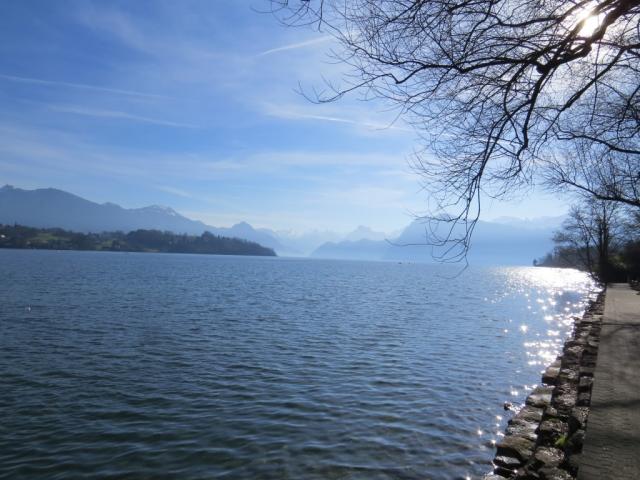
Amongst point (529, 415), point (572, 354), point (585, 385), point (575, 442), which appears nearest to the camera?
point (575, 442)

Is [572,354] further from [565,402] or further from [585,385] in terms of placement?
[585,385]

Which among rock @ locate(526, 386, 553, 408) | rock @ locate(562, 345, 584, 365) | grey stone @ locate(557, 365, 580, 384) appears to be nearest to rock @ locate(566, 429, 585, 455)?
rock @ locate(526, 386, 553, 408)

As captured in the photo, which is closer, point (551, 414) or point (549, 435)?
point (549, 435)

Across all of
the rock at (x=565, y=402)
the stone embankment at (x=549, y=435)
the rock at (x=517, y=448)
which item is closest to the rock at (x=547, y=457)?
the stone embankment at (x=549, y=435)

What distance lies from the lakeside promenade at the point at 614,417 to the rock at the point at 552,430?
1.13 meters

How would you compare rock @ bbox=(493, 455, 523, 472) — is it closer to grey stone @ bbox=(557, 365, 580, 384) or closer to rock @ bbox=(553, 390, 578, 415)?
rock @ bbox=(553, 390, 578, 415)

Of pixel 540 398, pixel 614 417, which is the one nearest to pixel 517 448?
pixel 614 417

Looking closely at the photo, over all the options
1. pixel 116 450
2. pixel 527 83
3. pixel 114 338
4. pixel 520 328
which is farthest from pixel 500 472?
pixel 520 328

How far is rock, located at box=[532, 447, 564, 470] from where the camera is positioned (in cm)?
730

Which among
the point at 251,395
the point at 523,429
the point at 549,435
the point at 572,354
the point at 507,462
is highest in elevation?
the point at 572,354

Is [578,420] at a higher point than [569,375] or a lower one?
higher

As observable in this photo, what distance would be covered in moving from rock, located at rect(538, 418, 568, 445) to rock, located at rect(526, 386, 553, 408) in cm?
246

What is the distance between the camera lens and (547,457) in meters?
7.59

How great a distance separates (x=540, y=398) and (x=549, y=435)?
13.2ft
